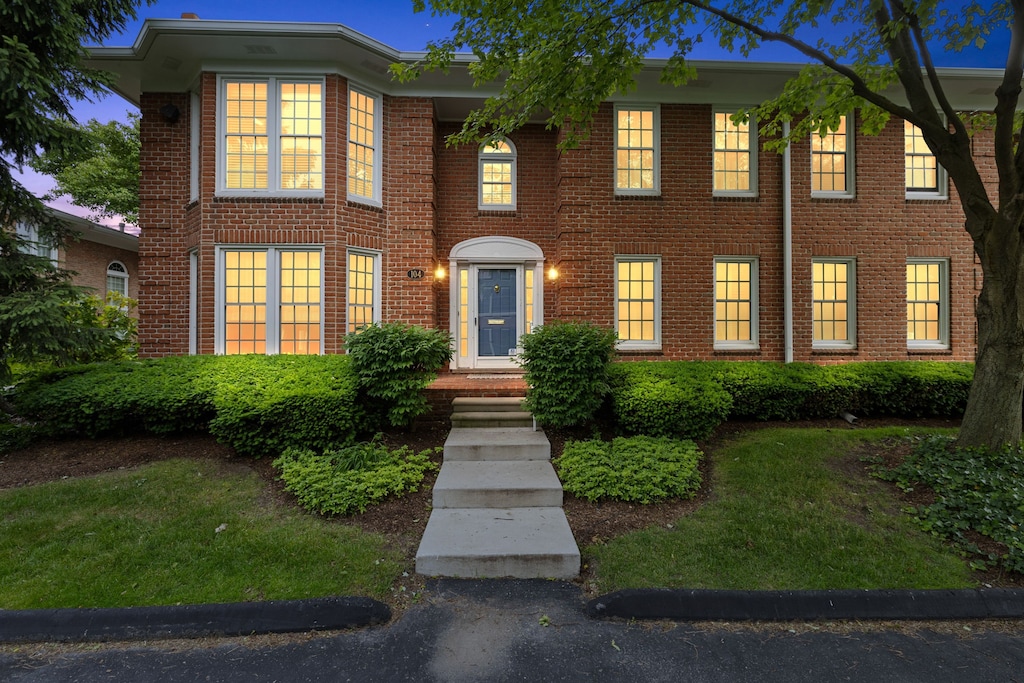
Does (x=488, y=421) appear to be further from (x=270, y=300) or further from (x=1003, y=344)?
(x=1003, y=344)

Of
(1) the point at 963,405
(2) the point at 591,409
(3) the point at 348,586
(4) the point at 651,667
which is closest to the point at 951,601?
(4) the point at 651,667

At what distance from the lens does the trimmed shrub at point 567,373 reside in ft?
19.0

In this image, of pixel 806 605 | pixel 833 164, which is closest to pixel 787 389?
pixel 806 605

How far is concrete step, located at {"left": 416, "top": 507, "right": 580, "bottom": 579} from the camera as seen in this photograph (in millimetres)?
3584

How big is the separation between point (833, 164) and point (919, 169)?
6.33 ft

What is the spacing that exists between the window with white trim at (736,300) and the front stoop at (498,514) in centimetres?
535

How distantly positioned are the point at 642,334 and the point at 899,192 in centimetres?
599

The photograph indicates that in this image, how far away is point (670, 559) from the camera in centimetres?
369

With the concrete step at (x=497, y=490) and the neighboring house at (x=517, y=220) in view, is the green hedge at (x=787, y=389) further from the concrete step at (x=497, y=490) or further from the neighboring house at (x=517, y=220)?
the neighboring house at (x=517, y=220)

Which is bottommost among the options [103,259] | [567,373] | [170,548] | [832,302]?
[170,548]

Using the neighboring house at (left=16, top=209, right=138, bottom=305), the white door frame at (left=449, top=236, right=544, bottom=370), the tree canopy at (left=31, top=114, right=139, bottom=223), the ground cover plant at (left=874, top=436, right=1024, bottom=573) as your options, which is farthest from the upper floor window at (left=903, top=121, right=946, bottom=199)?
the tree canopy at (left=31, top=114, right=139, bottom=223)

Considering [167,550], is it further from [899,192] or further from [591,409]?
[899,192]

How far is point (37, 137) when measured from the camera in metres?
5.70

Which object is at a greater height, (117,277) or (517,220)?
(517,220)
